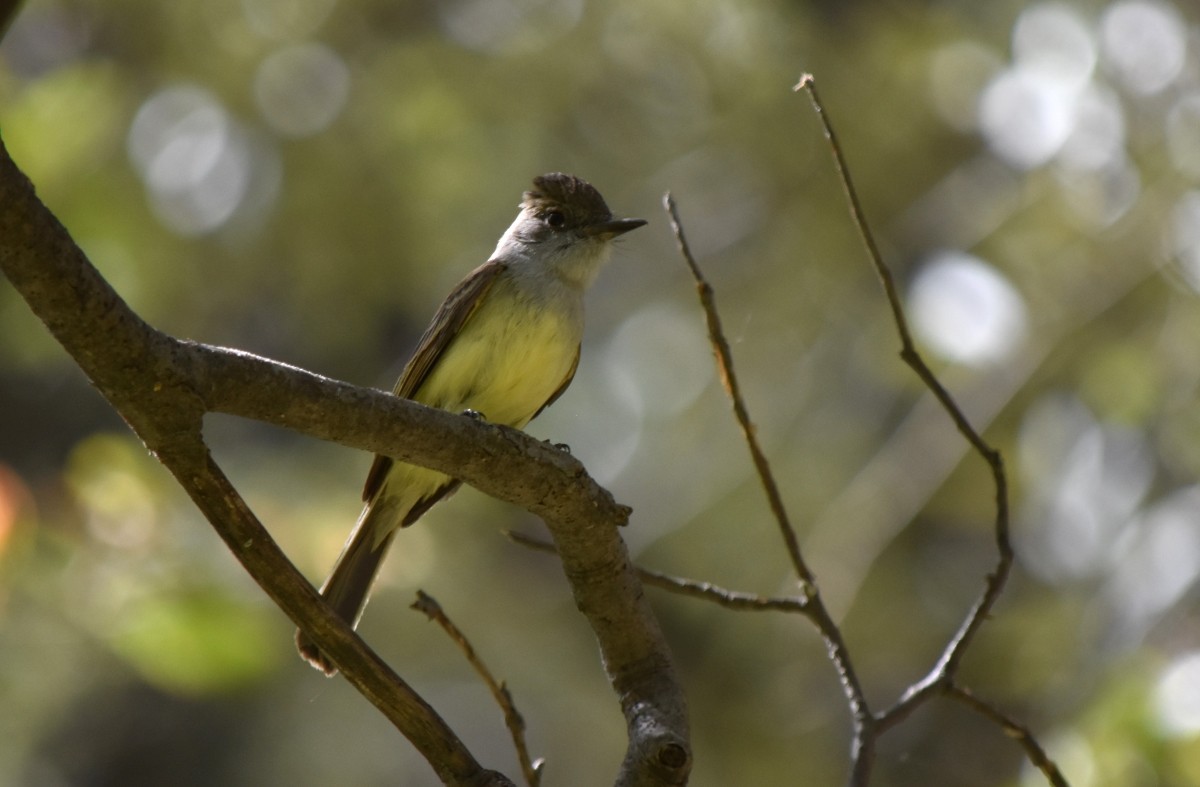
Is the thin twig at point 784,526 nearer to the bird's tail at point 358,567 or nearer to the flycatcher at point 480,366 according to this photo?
the flycatcher at point 480,366

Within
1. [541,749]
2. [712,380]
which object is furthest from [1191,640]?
[541,749]

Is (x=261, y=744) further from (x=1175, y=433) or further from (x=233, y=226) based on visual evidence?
(x=1175, y=433)

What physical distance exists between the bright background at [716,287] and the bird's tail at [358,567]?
1.99m

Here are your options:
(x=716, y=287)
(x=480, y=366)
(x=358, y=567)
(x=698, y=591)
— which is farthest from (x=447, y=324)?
(x=716, y=287)

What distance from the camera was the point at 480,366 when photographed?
153 inches

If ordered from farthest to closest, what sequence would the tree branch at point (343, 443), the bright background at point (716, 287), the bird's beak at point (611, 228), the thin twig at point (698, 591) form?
the bright background at point (716, 287)
the bird's beak at point (611, 228)
the thin twig at point (698, 591)
the tree branch at point (343, 443)

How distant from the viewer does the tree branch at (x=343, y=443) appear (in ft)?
6.17

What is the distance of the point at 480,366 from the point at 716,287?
414 centimetres

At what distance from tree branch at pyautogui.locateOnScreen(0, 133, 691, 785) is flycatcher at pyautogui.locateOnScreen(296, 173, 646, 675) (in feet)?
4.01

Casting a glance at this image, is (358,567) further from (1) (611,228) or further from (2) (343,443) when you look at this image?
(2) (343,443)

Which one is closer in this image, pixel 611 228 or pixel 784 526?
pixel 784 526

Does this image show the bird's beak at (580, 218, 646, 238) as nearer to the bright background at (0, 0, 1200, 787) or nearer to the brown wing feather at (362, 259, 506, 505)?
the brown wing feather at (362, 259, 506, 505)

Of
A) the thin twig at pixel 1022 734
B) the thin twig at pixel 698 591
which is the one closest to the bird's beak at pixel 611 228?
the thin twig at pixel 698 591

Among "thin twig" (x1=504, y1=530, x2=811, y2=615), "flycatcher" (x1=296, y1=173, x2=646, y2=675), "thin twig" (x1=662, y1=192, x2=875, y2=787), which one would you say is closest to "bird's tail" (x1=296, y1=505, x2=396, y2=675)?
"flycatcher" (x1=296, y1=173, x2=646, y2=675)
